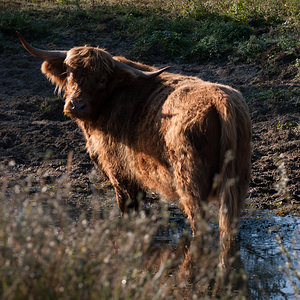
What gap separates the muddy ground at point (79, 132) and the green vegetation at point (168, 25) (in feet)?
1.27

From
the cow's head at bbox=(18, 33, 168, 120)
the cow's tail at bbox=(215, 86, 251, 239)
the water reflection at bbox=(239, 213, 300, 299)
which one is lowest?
the water reflection at bbox=(239, 213, 300, 299)

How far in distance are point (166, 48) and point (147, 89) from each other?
5214 millimetres

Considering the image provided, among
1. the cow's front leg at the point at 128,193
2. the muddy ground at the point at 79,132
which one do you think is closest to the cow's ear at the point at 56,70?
the muddy ground at the point at 79,132

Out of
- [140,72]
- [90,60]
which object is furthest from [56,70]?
[140,72]

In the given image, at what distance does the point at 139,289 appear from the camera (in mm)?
2590

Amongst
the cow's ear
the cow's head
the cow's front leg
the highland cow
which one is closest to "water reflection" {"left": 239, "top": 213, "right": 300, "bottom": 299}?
the highland cow

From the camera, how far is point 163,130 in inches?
160

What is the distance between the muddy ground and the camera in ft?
20.6

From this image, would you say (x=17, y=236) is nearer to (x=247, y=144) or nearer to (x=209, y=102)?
(x=209, y=102)

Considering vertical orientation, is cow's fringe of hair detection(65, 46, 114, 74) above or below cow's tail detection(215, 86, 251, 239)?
above

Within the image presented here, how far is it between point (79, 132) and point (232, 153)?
4497mm

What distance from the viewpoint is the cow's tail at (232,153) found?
3709 millimetres

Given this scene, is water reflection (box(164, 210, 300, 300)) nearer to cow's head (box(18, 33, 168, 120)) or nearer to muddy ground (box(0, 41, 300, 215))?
muddy ground (box(0, 41, 300, 215))

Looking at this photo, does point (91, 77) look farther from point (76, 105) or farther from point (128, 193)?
point (128, 193)
